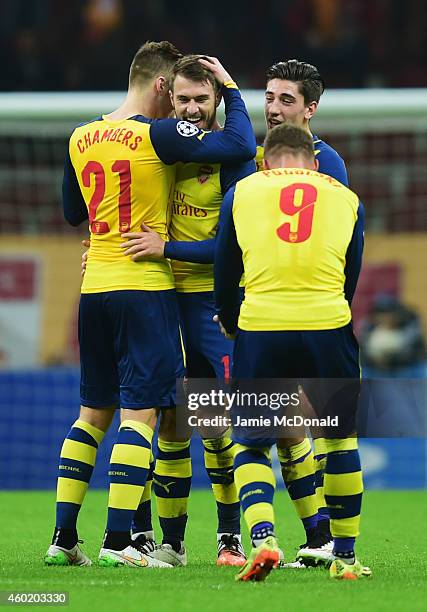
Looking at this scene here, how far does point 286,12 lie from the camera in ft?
60.0

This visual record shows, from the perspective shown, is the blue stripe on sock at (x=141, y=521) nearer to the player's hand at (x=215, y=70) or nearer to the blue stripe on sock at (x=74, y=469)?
the blue stripe on sock at (x=74, y=469)

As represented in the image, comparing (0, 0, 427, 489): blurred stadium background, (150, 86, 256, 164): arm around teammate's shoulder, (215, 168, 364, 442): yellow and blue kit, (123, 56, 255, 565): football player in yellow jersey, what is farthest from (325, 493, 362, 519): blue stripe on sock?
(0, 0, 427, 489): blurred stadium background

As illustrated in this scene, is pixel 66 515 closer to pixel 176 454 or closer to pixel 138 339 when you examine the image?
pixel 176 454

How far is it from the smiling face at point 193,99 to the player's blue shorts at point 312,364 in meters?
1.17

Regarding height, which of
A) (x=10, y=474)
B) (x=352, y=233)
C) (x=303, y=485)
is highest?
(x=352, y=233)

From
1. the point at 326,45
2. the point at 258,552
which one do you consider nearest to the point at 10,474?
the point at 258,552

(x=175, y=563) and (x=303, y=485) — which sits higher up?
(x=303, y=485)

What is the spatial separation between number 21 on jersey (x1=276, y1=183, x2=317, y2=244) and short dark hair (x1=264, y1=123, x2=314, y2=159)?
0.73ft

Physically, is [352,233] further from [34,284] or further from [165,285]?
[34,284]

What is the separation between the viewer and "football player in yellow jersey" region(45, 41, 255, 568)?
5.12 meters

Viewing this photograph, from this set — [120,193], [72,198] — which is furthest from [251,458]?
[72,198]

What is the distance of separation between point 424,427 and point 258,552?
483cm

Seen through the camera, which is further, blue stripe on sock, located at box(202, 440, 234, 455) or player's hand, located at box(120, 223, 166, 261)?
blue stripe on sock, located at box(202, 440, 234, 455)

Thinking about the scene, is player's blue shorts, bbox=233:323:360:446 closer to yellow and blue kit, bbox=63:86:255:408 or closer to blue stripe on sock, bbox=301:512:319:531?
yellow and blue kit, bbox=63:86:255:408
